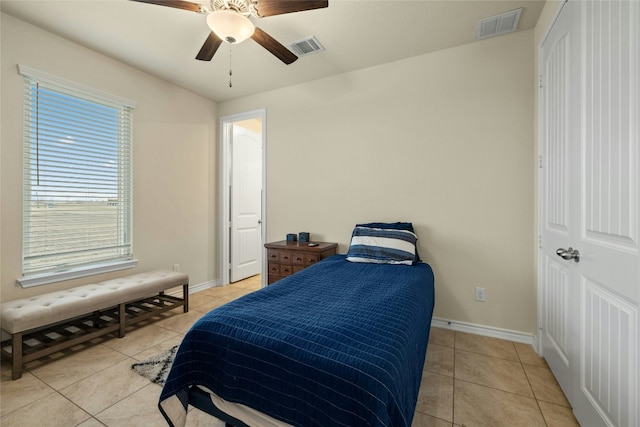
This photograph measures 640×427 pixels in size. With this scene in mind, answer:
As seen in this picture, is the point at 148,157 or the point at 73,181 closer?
the point at 73,181

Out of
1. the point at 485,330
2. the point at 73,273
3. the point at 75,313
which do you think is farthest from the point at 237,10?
the point at 485,330

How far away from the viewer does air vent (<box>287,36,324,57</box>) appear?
8.30ft

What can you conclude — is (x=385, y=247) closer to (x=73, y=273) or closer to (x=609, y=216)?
(x=609, y=216)

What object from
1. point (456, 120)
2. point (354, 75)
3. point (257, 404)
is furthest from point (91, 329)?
point (456, 120)

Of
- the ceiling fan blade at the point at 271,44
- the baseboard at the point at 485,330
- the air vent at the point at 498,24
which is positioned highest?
the air vent at the point at 498,24

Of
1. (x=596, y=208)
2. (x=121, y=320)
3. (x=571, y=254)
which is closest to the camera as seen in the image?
(x=596, y=208)

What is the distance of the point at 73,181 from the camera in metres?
2.59

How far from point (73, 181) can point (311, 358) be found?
286 centimetres

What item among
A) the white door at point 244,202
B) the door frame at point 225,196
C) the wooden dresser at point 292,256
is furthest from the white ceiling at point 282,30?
the wooden dresser at point 292,256

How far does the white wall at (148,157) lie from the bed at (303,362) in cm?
213

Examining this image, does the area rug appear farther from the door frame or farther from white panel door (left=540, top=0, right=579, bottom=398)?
white panel door (left=540, top=0, right=579, bottom=398)

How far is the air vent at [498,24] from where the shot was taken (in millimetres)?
2178

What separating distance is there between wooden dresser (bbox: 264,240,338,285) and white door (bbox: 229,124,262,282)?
1303mm

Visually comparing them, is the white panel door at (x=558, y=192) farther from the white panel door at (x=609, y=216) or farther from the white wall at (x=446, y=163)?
the white wall at (x=446, y=163)
